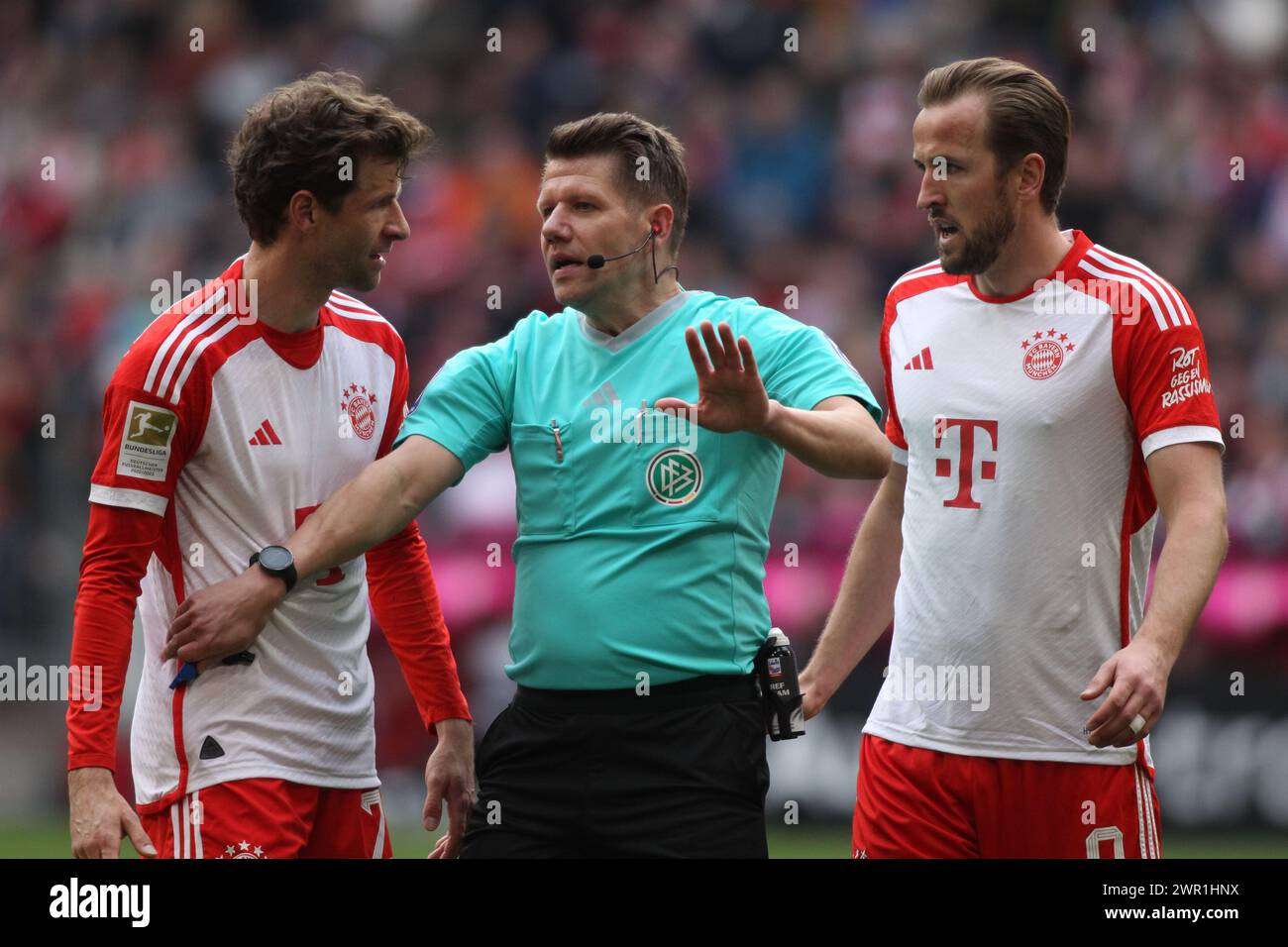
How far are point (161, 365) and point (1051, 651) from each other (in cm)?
229

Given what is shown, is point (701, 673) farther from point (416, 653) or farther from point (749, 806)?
point (416, 653)

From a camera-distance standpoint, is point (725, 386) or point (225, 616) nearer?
point (725, 386)

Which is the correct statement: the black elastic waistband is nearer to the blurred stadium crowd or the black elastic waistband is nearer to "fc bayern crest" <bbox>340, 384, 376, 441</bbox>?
"fc bayern crest" <bbox>340, 384, 376, 441</bbox>

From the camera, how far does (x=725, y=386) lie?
3893 millimetres

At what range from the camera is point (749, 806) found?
13.4 ft

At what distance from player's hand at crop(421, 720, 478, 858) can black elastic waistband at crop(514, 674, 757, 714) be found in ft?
1.35

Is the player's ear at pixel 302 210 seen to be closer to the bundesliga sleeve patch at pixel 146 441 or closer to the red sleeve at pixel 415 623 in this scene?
the bundesliga sleeve patch at pixel 146 441

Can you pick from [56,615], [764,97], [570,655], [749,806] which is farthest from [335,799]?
[764,97]

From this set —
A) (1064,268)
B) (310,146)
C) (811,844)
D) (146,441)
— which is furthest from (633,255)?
(811,844)

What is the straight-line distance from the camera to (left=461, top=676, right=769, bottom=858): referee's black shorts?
3.98 meters

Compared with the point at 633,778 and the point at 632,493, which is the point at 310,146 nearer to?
the point at 632,493

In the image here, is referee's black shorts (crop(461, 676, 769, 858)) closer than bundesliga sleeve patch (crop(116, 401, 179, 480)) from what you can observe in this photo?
Yes

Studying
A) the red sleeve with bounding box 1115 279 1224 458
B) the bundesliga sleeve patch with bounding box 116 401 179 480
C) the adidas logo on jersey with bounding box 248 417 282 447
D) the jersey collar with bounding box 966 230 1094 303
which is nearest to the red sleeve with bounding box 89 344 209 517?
the bundesliga sleeve patch with bounding box 116 401 179 480

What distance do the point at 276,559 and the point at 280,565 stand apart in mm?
24
